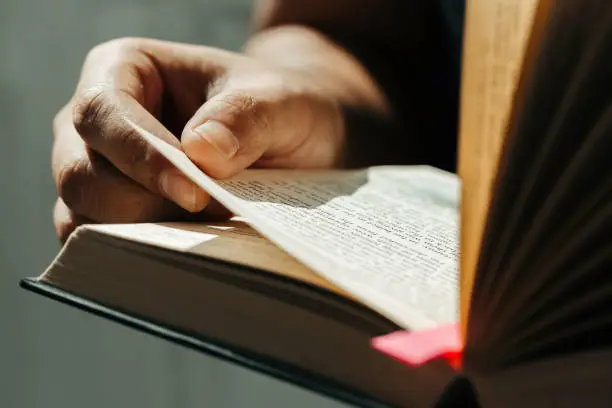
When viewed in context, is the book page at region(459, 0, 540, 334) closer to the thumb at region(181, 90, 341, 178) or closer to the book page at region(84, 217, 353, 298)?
the book page at region(84, 217, 353, 298)

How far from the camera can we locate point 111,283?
0.36 m

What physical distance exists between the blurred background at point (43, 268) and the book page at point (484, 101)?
2.37ft

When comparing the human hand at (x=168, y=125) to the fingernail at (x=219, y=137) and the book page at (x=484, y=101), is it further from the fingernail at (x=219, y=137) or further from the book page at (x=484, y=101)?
the book page at (x=484, y=101)

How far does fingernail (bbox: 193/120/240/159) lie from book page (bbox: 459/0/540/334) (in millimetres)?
162

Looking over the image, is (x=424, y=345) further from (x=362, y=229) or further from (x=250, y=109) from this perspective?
(x=250, y=109)

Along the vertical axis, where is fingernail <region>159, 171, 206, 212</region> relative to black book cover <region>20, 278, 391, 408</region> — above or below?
above

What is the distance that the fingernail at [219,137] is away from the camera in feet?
1.35

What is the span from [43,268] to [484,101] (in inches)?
34.1

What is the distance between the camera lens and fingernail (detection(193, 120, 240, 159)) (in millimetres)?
411

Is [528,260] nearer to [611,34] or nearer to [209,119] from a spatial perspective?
[611,34]

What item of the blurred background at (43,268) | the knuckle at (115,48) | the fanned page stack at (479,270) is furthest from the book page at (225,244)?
the blurred background at (43,268)

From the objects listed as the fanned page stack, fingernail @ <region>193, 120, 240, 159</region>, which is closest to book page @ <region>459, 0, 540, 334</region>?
the fanned page stack

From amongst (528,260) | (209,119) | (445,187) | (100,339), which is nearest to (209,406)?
(100,339)

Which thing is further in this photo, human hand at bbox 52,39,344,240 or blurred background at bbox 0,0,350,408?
blurred background at bbox 0,0,350,408
